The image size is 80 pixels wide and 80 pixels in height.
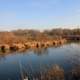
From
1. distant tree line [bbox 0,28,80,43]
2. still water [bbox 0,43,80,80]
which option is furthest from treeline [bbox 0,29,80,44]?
still water [bbox 0,43,80,80]

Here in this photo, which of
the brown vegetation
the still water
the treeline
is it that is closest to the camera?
the still water

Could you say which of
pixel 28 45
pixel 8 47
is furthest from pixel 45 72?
pixel 28 45

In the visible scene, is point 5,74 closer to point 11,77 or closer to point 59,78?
point 11,77

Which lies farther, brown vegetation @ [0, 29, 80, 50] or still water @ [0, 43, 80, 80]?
brown vegetation @ [0, 29, 80, 50]

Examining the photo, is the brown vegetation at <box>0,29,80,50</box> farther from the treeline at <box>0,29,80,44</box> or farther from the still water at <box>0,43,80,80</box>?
the still water at <box>0,43,80,80</box>

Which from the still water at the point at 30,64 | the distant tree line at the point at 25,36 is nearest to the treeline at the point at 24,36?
the distant tree line at the point at 25,36

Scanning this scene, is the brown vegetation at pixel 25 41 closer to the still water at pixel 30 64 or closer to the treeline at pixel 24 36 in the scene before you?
→ the treeline at pixel 24 36

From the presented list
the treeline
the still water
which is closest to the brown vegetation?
the treeline

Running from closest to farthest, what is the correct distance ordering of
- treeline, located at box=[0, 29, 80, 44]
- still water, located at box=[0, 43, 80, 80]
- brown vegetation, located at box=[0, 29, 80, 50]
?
still water, located at box=[0, 43, 80, 80] < brown vegetation, located at box=[0, 29, 80, 50] < treeline, located at box=[0, 29, 80, 44]

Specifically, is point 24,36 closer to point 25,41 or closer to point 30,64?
point 25,41

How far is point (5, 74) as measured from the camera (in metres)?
10.8

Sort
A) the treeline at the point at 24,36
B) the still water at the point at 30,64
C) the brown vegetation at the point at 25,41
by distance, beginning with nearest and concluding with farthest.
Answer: the still water at the point at 30,64, the brown vegetation at the point at 25,41, the treeline at the point at 24,36

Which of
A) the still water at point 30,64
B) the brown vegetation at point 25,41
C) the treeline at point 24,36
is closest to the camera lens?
the still water at point 30,64

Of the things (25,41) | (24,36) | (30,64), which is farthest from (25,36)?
(30,64)
